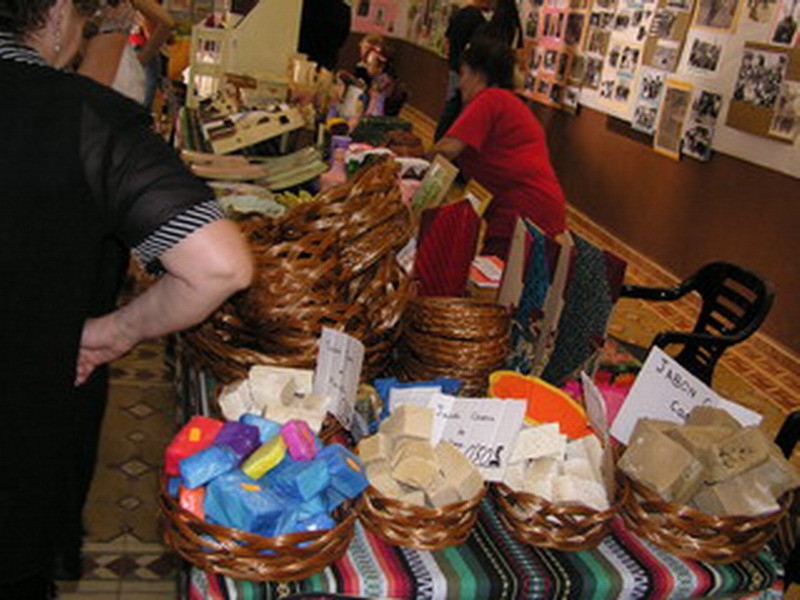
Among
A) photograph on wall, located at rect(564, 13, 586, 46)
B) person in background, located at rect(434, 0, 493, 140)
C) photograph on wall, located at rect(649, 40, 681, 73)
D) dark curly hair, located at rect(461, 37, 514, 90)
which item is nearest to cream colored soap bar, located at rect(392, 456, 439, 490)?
dark curly hair, located at rect(461, 37, 514, 90)

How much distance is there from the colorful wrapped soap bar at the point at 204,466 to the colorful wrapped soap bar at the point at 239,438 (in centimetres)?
4

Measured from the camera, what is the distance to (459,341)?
63.6 inches

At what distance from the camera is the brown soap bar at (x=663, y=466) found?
4.25 ft

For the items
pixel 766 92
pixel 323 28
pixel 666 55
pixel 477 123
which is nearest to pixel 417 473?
pixel 477 123

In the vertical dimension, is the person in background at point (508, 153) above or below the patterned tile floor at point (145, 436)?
above

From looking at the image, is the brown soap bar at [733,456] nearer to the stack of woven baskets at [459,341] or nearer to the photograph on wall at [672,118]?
the stack of woven baskets at [459,341]

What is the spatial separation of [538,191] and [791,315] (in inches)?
73.5

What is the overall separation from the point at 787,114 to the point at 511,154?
75.5 inches

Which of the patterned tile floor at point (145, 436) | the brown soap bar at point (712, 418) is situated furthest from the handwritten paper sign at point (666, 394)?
the patterned tile floor at point (145, 436)

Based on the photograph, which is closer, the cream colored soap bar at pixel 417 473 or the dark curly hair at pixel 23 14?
the dark curly hair at pixel 23 14

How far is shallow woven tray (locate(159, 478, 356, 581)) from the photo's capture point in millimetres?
1089

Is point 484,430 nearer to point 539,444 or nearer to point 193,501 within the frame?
point 539,444

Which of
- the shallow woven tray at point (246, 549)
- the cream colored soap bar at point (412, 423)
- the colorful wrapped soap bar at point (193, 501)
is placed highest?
the cream colored soap bar at point (412, 423)

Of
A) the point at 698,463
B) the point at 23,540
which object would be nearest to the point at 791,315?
the point at 698,463
